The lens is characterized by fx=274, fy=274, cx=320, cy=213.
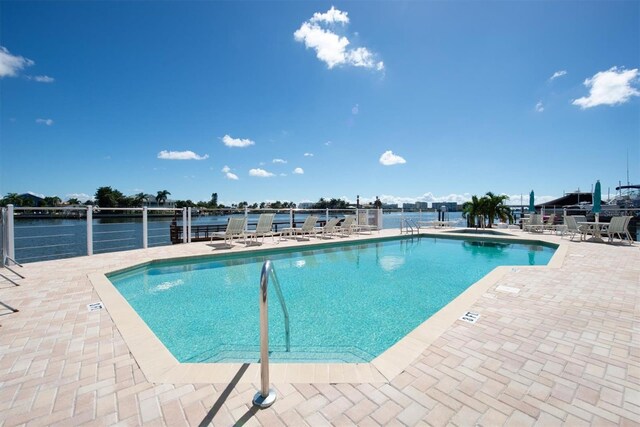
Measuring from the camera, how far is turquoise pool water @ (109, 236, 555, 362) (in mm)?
3014

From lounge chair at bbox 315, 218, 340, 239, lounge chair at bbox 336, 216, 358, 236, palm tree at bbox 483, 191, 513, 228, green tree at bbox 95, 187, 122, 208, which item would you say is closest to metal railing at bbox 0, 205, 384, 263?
lounge chair at bbox 315, 218, 340, 239

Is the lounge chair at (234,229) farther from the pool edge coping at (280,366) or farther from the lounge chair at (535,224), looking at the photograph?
the lounge chair at (535,224)

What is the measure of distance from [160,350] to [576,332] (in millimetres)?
3902

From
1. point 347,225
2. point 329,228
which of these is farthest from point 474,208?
point 329,228

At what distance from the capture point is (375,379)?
1.93 metres

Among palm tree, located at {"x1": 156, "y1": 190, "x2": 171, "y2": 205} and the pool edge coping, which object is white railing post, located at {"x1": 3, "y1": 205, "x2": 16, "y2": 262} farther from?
palm tree, located at {"x1": 156, "y1": 190, "x2": 171, "y2": 205}

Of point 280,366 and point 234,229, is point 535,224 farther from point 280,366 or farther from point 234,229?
point 280,366

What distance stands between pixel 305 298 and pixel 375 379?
2782mm

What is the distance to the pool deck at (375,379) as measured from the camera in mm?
1579

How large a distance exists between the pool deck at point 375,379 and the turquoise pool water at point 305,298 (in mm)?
597

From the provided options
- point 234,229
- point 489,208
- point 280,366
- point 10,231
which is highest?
point 489,208

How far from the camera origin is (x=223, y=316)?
12.6 feet

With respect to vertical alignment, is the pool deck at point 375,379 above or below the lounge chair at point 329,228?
below

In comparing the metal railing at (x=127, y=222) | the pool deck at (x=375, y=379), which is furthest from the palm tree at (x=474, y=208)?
the pool deck at (x=375, y=379)
